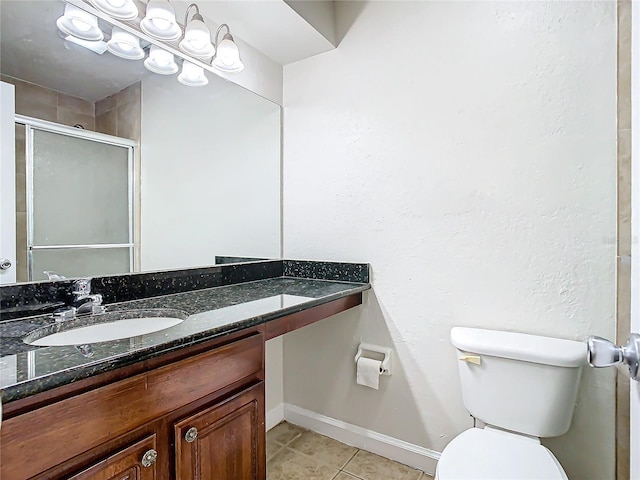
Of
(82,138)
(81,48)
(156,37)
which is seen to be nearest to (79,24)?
(81,48)

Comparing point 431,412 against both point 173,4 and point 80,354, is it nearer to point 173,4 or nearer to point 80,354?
point 80,354

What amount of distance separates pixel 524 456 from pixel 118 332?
1356mm

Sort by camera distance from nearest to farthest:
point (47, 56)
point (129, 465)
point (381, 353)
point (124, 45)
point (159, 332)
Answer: point (129, 465) < point (159, 332) < point (47, 56) < point (124, 45) < point (381, 353)

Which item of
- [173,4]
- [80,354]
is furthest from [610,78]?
[80,354]

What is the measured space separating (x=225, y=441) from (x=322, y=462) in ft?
2.91

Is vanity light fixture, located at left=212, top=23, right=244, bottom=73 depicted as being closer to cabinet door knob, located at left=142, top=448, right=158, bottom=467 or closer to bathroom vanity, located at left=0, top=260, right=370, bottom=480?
bathroom vanity, located at left=0, top=260, right=370, bottom=480

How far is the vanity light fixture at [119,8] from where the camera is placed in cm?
129

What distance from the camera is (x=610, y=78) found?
133 centimetres

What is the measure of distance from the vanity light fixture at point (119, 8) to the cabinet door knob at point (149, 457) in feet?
4.74

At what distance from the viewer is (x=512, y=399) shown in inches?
52.3

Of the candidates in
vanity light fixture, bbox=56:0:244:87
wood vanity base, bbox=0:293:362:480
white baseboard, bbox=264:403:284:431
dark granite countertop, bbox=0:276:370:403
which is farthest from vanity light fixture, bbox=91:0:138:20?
white baseboard, bbox=264:403:284:431

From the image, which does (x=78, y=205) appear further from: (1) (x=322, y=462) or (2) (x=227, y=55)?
(1) (x=322, y=462)

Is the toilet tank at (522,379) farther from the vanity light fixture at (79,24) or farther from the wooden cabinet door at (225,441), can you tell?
the vanity light fixture at (79,24)

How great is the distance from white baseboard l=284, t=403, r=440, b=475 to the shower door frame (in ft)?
4.20
